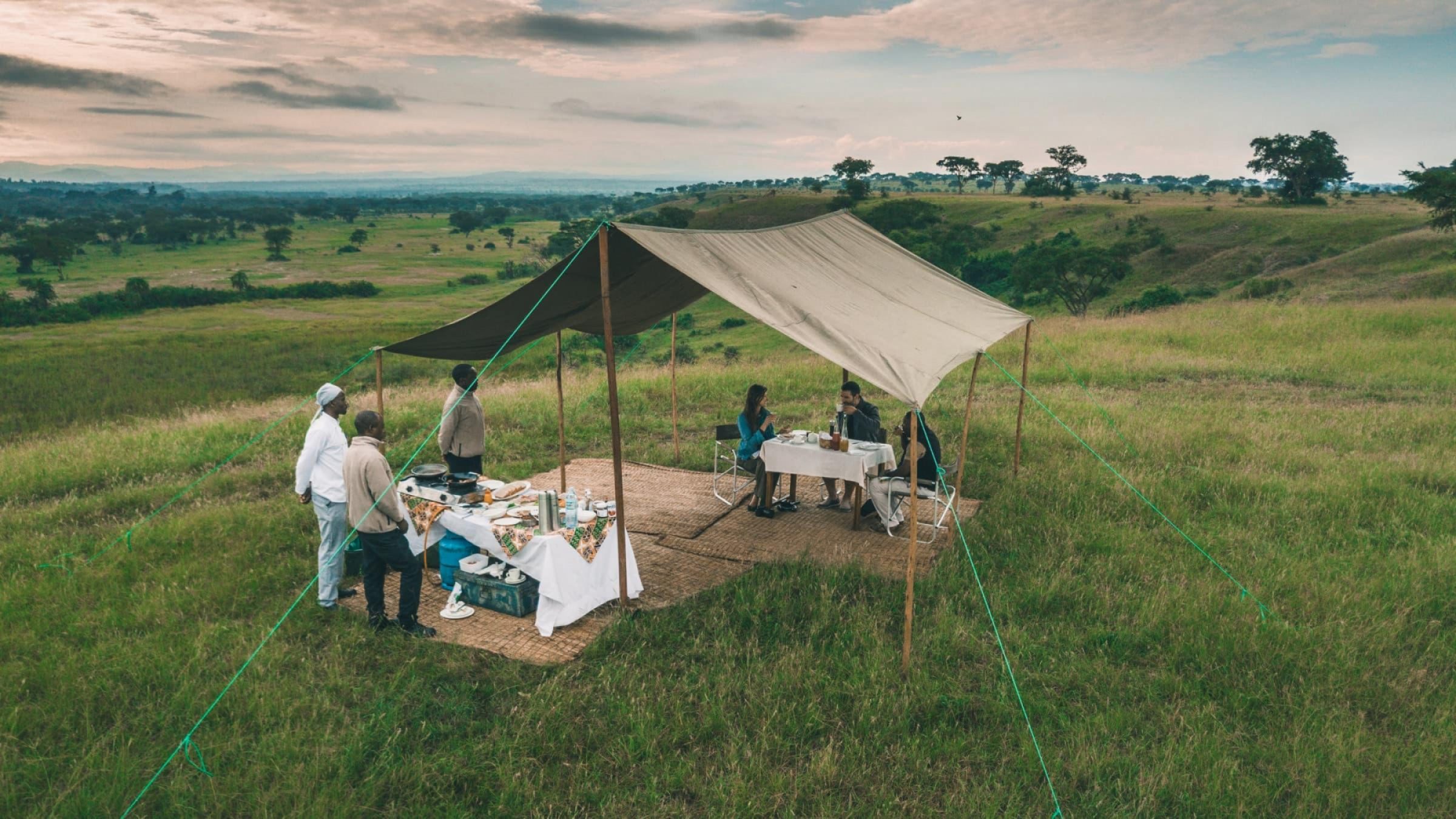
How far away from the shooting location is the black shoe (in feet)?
19.0

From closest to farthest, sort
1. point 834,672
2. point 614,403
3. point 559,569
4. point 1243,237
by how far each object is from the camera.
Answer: point 834,672, point 614,403, point 559,569, point 1243,237

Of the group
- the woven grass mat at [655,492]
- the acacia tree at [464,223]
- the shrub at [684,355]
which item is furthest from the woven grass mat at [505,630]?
the acacia tree at [464,223]

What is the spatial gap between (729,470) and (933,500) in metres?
2.70

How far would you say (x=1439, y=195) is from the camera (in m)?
33.4

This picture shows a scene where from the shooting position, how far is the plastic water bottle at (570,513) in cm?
616

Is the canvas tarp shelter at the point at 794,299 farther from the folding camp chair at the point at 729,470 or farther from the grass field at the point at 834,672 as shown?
the grass field at the point at 834,672

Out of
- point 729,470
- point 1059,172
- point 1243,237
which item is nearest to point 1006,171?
point 1059,172

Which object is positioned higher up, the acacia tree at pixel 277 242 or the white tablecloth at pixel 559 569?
the acacia tree at pixel 277 242

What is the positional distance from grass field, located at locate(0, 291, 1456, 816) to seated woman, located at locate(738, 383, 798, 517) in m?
1.70

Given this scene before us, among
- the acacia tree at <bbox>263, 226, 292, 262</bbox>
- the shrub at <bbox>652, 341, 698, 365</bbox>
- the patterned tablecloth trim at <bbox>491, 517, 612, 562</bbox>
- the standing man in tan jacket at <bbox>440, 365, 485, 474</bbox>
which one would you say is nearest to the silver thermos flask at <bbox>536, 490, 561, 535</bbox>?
the patterned tablecloth trim at <bbox>491, 517, 612, 562</bbox>

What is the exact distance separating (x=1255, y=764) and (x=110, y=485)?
11830 millimetres

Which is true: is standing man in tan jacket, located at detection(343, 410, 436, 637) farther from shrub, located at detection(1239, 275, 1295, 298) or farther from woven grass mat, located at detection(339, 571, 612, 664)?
shrub, located at detection(1239, 275, 1295, 298)

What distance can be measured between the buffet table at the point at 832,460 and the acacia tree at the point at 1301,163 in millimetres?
66847

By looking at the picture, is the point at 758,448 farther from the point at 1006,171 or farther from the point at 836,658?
the point at 1006,171
